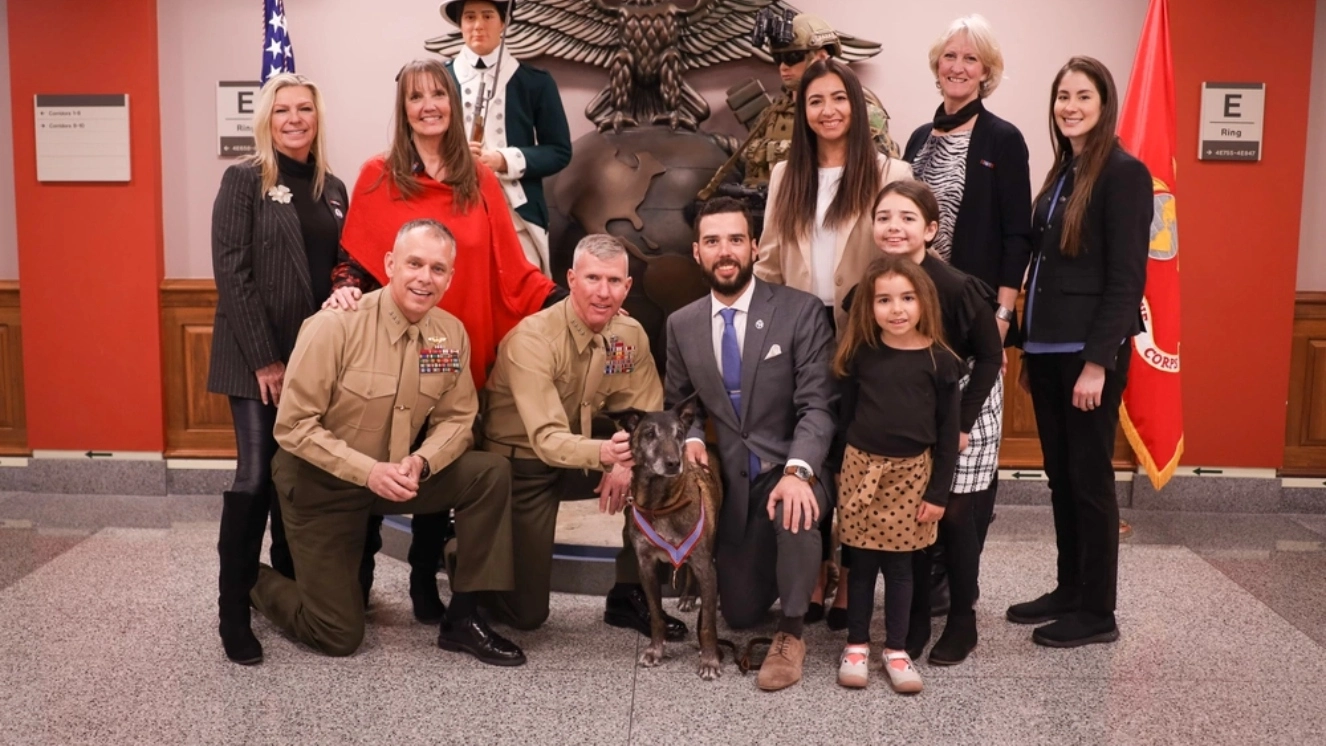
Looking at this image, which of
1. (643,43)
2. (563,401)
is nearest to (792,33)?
(643,43)

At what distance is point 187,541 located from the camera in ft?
14.2

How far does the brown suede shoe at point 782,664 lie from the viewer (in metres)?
2.96

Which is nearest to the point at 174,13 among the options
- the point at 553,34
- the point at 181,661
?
the point at 553,34

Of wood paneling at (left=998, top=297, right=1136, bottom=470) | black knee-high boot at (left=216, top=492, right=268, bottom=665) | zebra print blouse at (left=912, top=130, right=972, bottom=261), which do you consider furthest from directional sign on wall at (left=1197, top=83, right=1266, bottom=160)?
black knee-high boot at (left=216, top=492, right=268, bottom=665)

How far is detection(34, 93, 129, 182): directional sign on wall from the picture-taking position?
4938mm

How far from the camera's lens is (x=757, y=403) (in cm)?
317

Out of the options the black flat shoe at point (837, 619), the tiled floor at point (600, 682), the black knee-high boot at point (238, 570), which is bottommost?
the tiled floor at point (600, 682)

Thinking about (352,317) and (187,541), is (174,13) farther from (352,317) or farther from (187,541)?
(352,317)

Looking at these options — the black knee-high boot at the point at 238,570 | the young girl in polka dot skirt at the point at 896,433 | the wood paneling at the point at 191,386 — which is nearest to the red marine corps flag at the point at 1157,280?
the young girl in polka dot skirt at the point at 896,433

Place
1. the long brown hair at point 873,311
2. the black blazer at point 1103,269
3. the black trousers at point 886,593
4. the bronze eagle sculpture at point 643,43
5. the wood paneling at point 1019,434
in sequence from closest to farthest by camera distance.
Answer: the long brown hair at point 873,311 < the black trousers at point 886,593 < the black blazer at point 1103,269 < the bronze eagle sculpture at point 643,43 < the wood paneling at point 1019,434

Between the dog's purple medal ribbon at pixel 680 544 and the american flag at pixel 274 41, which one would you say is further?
the american flag at pixel 274 41

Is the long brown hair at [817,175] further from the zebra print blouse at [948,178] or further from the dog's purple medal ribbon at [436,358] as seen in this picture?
the dog's purple medal ribbon at [436,358]

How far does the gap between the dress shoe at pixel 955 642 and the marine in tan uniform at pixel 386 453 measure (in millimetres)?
1139

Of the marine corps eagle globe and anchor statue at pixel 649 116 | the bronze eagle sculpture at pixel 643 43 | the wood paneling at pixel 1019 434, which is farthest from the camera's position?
the wood paneling at pixel 1019 434
